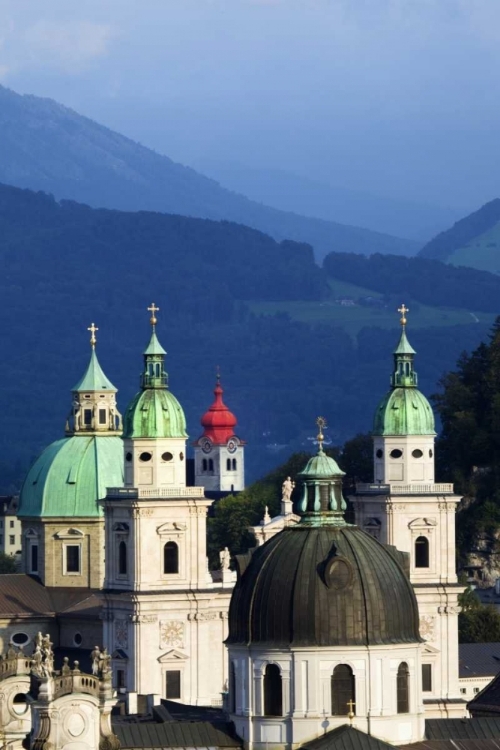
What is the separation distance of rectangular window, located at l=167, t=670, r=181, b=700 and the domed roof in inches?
838

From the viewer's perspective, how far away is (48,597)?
473 ft

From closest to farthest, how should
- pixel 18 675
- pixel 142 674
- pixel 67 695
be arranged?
pixel 67 695 → pixel 18 675 → pixel 142 674

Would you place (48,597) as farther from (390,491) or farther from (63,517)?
(390,491)

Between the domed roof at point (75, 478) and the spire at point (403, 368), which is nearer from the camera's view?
the spire at point (403, 368)

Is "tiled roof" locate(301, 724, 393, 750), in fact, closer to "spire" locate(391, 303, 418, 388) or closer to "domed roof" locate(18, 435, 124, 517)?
"spire" locate(391, 303, 418, 388)

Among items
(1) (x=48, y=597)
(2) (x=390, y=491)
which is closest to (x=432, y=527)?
(2) (x=390, y=491)

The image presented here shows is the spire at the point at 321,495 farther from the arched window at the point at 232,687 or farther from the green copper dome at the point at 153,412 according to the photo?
the green copper dome at the point at 153,412

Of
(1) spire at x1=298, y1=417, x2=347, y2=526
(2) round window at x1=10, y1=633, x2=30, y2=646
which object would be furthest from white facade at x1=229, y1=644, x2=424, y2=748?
(2) round window at x1=10, y1=633, x2=30, y2=646

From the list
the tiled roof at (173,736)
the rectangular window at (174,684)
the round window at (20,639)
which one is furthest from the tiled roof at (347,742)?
the round window at (20,639)

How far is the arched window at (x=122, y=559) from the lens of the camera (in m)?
127

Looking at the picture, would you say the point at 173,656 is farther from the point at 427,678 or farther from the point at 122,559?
the point at 427,678

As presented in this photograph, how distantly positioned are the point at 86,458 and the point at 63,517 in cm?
308

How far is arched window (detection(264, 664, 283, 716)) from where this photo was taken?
87.2 metres

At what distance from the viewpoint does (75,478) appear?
147875mm
